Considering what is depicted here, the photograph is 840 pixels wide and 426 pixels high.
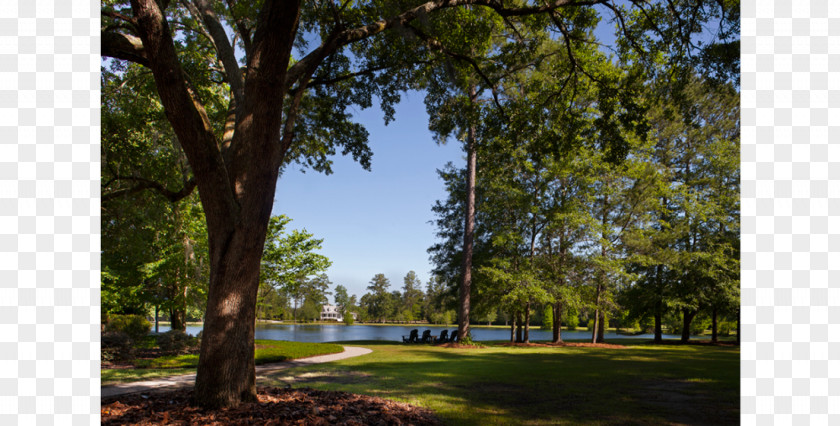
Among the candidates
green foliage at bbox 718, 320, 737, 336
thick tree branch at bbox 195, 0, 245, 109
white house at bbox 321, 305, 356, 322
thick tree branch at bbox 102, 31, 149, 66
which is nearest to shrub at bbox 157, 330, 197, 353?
thick tree branch at bbox 195, 0, 245, 109

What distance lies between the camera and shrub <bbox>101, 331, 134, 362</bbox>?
12.5 metres

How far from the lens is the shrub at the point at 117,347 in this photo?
12.5 metres

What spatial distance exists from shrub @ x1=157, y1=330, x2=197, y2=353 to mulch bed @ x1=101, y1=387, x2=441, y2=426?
10388mm

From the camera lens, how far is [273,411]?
4684mm

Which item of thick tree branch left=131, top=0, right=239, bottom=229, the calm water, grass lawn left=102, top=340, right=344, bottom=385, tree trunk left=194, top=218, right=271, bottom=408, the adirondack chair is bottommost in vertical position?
the calm water

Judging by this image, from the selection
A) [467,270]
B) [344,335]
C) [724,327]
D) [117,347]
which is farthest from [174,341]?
[724,327]

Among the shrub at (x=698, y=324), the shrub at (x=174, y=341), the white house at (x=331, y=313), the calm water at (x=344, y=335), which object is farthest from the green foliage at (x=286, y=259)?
the white house at (x=331, y=313)

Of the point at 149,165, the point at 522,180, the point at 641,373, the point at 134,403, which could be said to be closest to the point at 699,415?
the point at 641,373

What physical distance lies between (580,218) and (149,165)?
60.7ft

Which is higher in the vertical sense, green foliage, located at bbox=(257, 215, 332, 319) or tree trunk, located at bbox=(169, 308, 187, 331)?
green foliage, located at bbox=(257, 215, 332, 319)

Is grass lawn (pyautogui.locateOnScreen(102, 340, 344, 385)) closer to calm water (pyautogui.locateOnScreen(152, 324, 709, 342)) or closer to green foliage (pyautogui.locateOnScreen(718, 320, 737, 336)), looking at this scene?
calm water (pyautogui.locateOnScreen(152, 324, 709, 342))

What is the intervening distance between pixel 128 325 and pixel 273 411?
17056mm

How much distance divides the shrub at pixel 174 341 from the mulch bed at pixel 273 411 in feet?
34.1

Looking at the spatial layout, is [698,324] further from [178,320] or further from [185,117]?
Result: [185,117]
